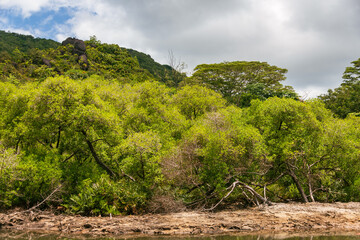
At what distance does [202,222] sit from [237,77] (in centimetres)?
3737

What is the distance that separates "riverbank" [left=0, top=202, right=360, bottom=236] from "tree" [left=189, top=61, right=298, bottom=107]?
29738mm

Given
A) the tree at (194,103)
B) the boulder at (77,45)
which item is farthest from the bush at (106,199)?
the boulder at (77,45)

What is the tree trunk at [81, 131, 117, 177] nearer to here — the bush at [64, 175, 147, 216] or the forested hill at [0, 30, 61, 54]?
the bush at [64, 175, 147, 216]

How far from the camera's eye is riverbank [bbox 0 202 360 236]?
1194cm

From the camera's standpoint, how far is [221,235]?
1115 centimetres

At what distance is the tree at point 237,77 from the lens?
A: 44812 millimetres

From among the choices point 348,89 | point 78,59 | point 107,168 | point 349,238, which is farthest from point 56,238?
point 78,59

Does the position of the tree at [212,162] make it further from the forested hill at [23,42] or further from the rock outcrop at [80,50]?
the forested hill at [23,42]

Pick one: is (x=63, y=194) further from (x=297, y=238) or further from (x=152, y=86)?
(x=297, y=238)

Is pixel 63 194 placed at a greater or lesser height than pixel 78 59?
lesser

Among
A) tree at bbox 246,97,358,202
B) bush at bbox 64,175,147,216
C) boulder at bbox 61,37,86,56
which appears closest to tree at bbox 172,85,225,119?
tree at bbox 246,97,358,202

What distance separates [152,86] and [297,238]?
17229mm

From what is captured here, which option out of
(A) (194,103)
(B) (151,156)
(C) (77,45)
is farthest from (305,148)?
(C) (77,45)

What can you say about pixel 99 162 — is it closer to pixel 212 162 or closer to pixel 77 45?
pixel 212 162
